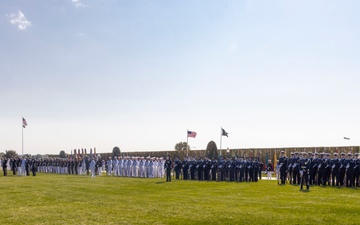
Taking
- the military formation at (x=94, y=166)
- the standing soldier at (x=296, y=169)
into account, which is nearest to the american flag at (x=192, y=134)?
the military formation at (x=94, y=166)

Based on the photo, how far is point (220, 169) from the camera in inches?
1133

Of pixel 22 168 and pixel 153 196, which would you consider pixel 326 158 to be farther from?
pixel 22 168

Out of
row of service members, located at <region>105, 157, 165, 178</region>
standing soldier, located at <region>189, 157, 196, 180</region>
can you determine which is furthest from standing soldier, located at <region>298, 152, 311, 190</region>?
row of service members, located at <region>105, 157, 165, 178</region>

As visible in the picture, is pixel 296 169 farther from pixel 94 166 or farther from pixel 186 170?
pixel 94 166

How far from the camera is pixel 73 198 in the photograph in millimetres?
18500

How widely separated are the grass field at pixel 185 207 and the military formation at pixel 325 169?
217cm

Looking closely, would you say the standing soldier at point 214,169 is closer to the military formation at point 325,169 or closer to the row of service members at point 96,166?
the military formation at point 325,169

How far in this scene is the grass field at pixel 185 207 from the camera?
12672mm

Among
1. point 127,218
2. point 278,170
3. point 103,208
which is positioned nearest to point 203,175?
point 278,170

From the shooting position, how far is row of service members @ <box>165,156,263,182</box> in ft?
90.3

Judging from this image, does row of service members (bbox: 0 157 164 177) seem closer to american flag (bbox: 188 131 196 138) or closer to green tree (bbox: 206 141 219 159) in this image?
american flag (bbox: 188 131 196 138)

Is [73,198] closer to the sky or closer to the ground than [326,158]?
closer to the ground

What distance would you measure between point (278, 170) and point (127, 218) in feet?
47.7

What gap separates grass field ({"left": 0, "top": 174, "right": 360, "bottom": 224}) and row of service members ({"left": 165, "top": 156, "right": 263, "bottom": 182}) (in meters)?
6.96
